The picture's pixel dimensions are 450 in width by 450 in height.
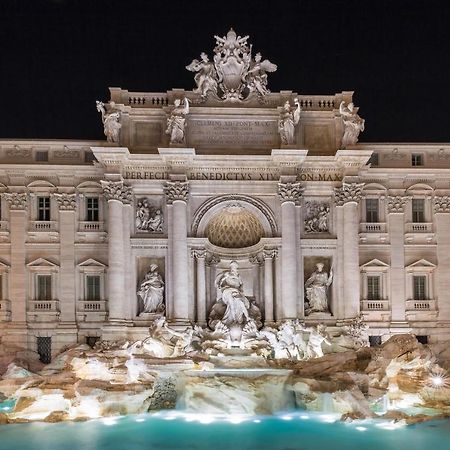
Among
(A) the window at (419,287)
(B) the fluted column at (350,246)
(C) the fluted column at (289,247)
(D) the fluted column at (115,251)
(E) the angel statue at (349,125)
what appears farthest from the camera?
(A) the window at (419,287)

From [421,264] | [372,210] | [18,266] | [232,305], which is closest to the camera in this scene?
[232,305]

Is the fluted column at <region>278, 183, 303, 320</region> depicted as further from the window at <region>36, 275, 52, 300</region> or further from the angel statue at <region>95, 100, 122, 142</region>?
the window at <region>36, 275, 52, 300</region>

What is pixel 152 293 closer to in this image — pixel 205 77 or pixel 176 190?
pixel 176 190

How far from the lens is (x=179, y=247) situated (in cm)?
3297

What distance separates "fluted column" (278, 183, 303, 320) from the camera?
32844mm

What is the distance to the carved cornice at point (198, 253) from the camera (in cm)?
3350

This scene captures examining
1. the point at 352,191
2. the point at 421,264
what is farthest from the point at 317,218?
the point at 421,264

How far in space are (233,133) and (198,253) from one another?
20.5 feet

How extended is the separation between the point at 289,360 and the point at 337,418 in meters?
4.73

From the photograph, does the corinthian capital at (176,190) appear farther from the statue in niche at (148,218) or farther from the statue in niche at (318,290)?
the statue in niche at (318,290)

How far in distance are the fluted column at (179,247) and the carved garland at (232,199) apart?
68 cm

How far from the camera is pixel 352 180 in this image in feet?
111

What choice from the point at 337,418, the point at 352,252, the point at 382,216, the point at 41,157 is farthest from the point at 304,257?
the point at 41,157

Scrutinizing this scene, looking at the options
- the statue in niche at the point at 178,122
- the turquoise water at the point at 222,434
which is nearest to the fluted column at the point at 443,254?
the turquoise water at the point at 222,434
